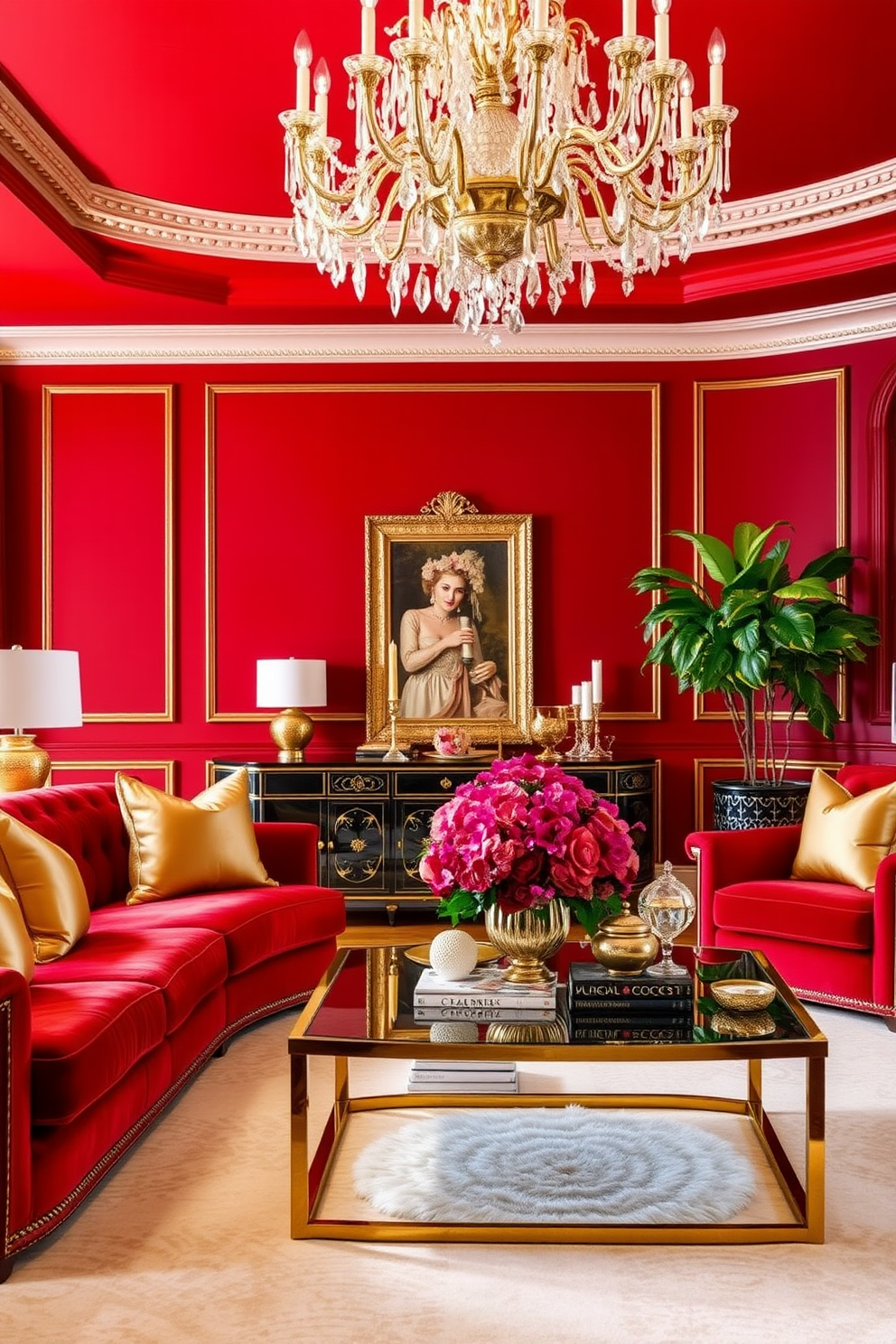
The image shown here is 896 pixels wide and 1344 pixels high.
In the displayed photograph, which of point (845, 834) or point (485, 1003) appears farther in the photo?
point (845, 834)

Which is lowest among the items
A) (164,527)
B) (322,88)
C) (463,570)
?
(463,570)

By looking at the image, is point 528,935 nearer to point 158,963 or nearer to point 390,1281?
point 390,1281

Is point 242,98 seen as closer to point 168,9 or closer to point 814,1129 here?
point 168,9

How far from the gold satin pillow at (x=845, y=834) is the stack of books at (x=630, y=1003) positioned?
168 centimetres

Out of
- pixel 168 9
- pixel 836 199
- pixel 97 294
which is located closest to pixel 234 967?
pixel 168 9

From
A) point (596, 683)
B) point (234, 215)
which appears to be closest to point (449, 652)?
point (596, 683)

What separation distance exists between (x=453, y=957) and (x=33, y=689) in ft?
5.81

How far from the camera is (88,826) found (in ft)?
13.3

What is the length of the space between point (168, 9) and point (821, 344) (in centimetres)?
363

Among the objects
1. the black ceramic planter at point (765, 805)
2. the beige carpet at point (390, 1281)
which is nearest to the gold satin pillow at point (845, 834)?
the black ceramic planter at point (765, 805)

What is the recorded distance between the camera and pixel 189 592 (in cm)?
629

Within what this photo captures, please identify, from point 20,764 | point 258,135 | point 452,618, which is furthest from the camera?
point 452,618

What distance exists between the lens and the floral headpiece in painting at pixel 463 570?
20.4 ft

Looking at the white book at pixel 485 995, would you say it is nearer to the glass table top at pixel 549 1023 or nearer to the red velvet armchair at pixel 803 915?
the glass table top at pixel 549 1023
